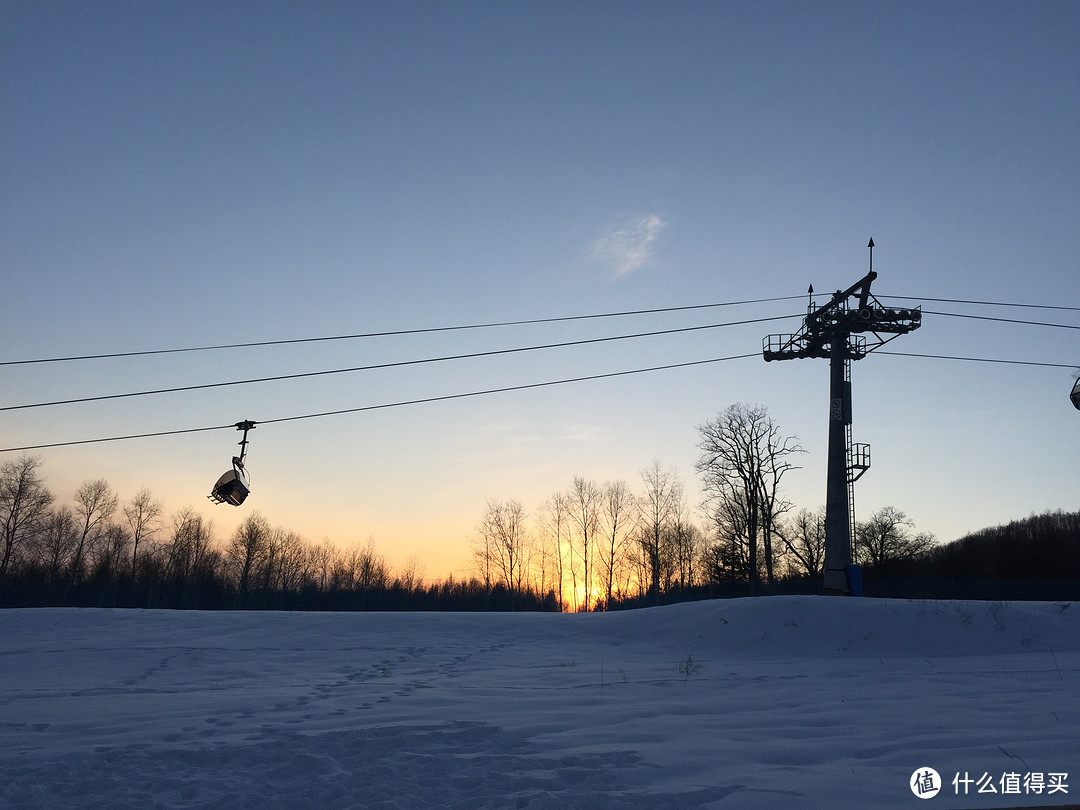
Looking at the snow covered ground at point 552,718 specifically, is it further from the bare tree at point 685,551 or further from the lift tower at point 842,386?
the bare tree at point 685,551

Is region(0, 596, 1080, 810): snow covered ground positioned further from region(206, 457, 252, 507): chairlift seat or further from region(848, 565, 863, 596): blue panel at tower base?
region(848, 565, 863, 596): blue panel at tower base

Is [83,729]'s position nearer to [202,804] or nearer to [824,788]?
[202,804]

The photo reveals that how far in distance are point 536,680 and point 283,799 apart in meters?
6.42

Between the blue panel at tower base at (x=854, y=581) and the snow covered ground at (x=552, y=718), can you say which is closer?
the snow covered ground at (x=552, y=718)

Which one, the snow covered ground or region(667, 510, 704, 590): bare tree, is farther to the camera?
region(667, 510, 704, 590): bare tree

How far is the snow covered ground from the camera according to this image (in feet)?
17.5

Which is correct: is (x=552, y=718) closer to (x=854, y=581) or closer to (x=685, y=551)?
(x=854, y=581)

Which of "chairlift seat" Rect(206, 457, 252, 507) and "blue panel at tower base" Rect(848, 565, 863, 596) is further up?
"chairlift seat" Rect(206, 457, 252, 507)

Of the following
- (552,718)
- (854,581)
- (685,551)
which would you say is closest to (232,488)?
(552,718)

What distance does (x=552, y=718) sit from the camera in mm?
7758

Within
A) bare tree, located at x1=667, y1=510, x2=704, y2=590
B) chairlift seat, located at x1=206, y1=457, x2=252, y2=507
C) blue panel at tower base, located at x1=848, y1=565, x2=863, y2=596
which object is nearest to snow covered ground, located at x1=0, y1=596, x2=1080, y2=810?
chairlift seat, located at x1=206, y1=457, x2=252, y2=507

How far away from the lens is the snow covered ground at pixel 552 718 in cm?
533

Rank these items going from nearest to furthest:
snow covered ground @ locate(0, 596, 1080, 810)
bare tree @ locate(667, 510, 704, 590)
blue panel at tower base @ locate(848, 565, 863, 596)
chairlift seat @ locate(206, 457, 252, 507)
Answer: snow covered ground @ locate(0, 596, 1080, 810)
chairlift seat @ locate(206, 457, 252, 507)
blue panel at tower base @ locate(848, 565, 863, 596)
bare tree @ locate(667, 510, 704, 590)

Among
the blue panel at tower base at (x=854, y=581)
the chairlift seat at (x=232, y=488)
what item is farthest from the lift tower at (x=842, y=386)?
the chairlift seat at (x=232, y=488)
